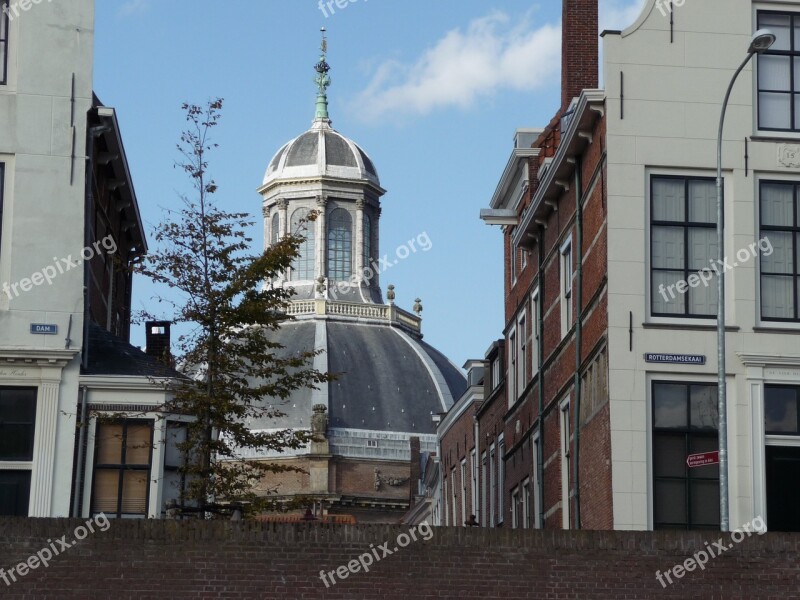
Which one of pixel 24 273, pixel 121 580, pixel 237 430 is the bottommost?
pixel 121 580

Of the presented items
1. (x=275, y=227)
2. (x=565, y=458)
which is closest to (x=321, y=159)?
(x=275, y=227)

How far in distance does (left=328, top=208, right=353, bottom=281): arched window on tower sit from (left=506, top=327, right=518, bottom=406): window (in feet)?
288

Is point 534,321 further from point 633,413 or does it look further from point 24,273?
point 24,273

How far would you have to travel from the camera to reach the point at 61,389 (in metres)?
32.3

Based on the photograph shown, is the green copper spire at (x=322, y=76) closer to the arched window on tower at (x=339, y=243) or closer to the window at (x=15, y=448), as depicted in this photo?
the arched window on tower at (x=339, y=243)

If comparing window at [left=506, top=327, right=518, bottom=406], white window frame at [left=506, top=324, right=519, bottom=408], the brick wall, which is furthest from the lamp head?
window at [left=506, top=327, right=518, bottom=406]

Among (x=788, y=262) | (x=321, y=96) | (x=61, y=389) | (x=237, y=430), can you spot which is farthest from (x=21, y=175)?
(x=321, y=96)

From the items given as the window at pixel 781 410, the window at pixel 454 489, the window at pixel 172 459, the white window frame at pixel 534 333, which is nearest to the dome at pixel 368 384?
the window at pixel 454 489

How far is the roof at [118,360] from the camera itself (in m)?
35.6

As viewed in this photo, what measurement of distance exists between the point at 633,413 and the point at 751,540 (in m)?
6.69

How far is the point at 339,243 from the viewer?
135 metres

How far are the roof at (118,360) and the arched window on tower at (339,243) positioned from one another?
317ft

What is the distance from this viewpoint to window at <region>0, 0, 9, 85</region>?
Answer: 109 ft

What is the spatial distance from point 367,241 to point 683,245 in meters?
104
